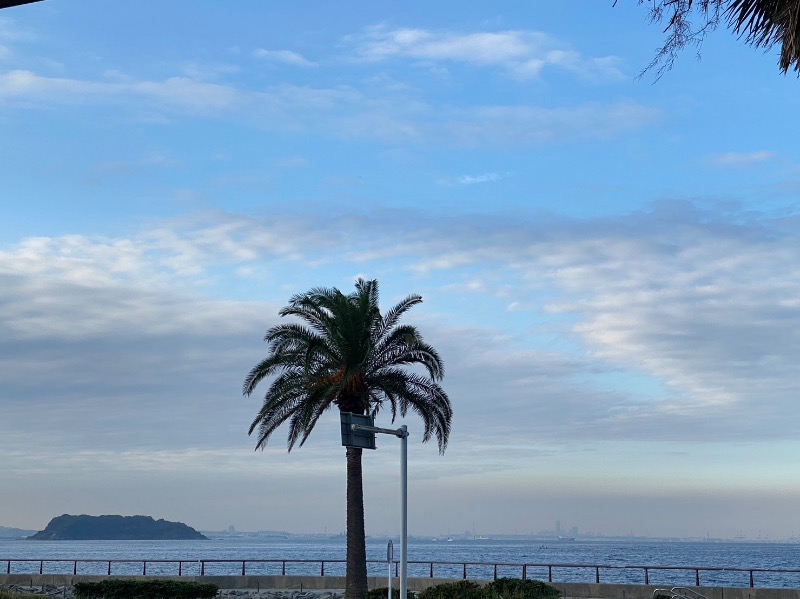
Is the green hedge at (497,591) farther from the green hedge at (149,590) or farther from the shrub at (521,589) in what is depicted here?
the green hedge at (149,590)

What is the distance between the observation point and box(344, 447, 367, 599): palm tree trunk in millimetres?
32875

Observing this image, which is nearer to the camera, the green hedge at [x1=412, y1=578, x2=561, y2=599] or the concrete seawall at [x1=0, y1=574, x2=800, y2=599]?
the green hedge at [x1=412, y1=578, x2=561, y2=599]

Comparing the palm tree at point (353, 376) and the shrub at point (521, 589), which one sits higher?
the palm tree at point (353, 376)

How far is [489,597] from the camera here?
26.2 m

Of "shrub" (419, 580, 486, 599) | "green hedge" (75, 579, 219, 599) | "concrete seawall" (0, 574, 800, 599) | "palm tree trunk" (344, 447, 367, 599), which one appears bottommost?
"concrete seawall" (0, 574, 800, 599)

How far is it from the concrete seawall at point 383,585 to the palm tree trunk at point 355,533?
1.34 m

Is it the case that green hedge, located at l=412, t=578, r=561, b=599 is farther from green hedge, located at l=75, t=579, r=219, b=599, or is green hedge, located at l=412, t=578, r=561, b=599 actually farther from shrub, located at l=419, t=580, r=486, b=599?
green hedge, located at l=75, t=579, r=219, b=599

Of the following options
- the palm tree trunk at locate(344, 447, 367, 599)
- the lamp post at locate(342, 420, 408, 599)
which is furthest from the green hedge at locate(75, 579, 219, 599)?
the lamp post at locate(342, 420, 408, 599)

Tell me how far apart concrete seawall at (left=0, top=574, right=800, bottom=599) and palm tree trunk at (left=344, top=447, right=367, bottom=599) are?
1.34 m

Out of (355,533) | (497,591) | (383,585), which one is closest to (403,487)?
(497,591)

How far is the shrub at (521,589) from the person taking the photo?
26.8 metres

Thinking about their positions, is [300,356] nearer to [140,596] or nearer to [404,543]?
[140,596]

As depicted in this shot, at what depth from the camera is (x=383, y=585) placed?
127ft

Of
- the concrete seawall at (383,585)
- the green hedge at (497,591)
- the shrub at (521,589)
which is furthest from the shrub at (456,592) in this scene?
the concrete seawall at (383,585)
